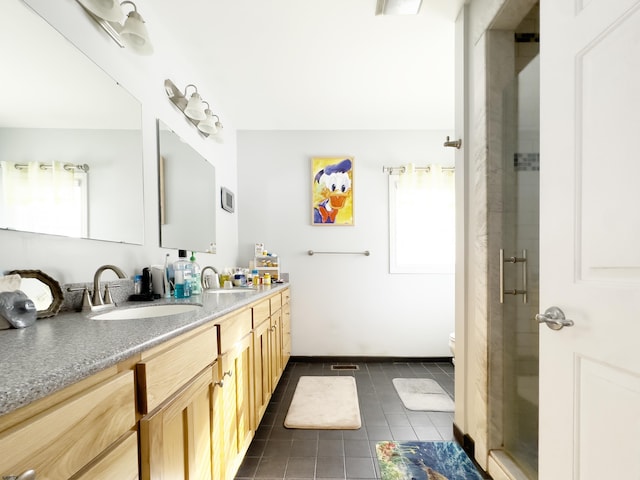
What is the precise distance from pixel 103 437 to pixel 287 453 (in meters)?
1.37

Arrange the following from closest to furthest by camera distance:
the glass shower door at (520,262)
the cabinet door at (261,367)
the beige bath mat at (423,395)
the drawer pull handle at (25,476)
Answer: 1. the drawer pull handle at (25,476)
2. the glass shower door at (520,262)
3. the cabinet door at (261,367)
4. the beige bath mat at (423,395)

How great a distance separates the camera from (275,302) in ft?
7.95

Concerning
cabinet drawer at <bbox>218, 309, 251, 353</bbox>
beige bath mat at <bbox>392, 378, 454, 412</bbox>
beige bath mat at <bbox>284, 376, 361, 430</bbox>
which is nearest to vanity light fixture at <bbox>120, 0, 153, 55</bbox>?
cabinet drawer at <bbox>218, 309, 251, 353</bbox>

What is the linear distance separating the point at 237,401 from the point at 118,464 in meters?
0.83

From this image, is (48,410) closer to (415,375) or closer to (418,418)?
(418,418)

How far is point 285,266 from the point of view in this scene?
3248 mm

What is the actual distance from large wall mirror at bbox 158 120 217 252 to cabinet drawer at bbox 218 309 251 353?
71cm

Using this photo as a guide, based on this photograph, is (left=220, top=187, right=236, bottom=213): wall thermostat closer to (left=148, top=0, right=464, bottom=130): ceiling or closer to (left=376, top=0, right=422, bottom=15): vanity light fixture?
(left=148, top=0, right=464, bottom=130): ceiling

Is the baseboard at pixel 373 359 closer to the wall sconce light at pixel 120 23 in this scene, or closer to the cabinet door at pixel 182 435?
the cabinet door at pixel 182 435

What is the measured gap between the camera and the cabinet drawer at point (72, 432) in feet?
→ 1.46

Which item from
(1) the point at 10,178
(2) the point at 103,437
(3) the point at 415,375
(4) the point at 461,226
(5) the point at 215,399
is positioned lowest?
(3) the point at 415,375
